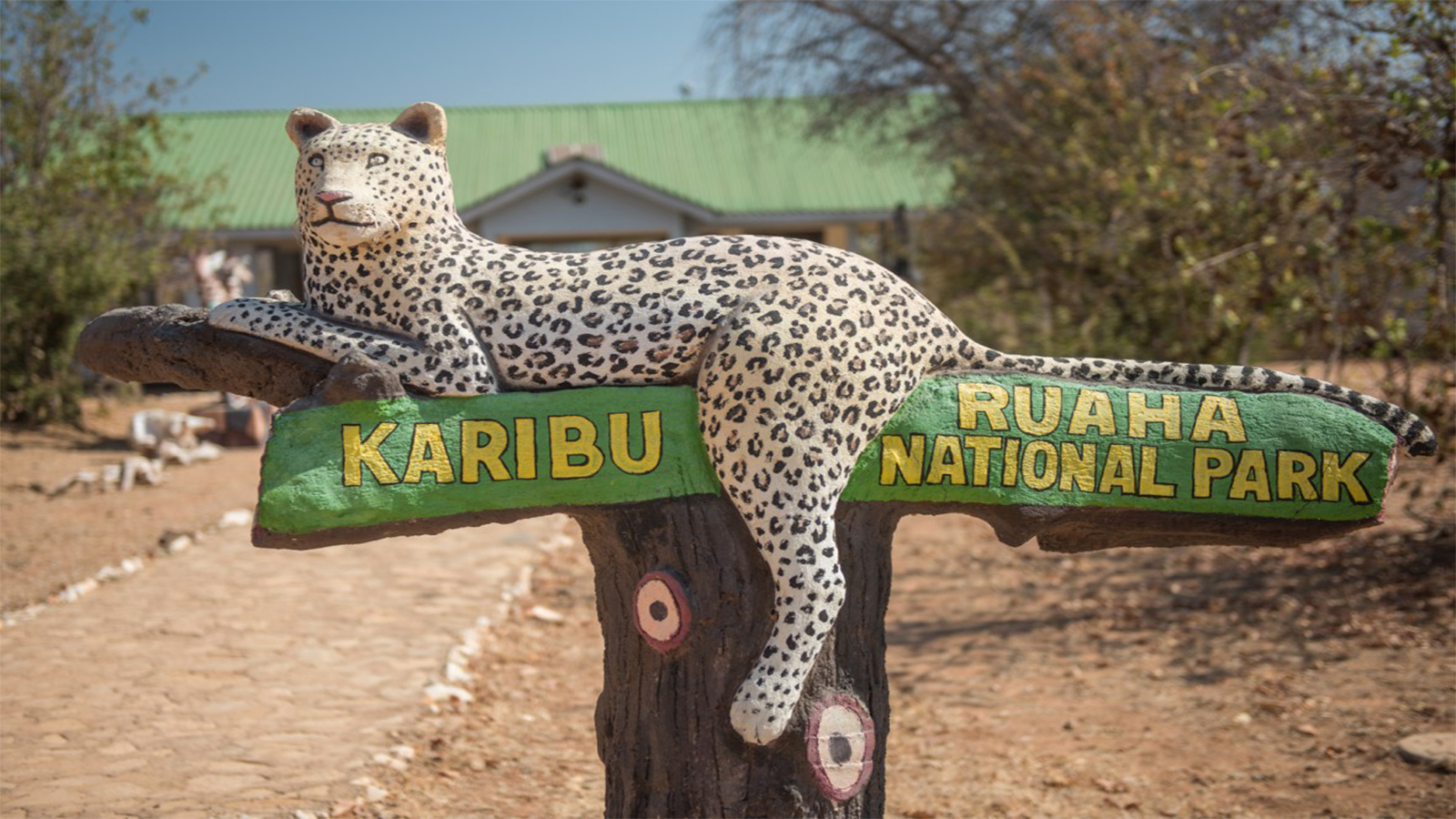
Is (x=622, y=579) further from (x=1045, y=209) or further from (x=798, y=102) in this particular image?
(x=798, y=102)

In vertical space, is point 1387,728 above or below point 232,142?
below

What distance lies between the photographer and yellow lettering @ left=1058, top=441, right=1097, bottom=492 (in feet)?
11.0

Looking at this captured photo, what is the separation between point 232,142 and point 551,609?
1767 centimetres

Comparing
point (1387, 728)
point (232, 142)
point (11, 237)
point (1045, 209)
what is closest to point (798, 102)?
point (1045, 209)

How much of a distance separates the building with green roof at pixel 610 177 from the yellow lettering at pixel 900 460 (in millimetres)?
15182

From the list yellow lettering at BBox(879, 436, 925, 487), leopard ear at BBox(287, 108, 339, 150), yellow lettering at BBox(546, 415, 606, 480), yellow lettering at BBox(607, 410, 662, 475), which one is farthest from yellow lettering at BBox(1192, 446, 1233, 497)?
leopard ear at BBox(287, 108, 339, 150)

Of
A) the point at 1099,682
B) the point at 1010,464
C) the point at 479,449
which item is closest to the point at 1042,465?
the point at 1010,464

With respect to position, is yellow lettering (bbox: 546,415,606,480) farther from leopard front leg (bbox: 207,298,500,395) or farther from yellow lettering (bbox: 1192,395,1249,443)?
yellow lettering (bbox: 1192,395,1249,443)

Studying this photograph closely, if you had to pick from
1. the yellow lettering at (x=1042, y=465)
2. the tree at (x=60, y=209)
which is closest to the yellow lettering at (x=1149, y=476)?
the yellow lettering at (x=1042, y=465)

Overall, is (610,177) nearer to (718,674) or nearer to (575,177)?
(575,177)

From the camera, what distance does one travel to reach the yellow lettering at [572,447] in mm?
3150

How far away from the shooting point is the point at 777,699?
3129 mm

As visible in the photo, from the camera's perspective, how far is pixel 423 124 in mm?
3309

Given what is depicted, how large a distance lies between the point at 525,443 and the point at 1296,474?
2.05m
